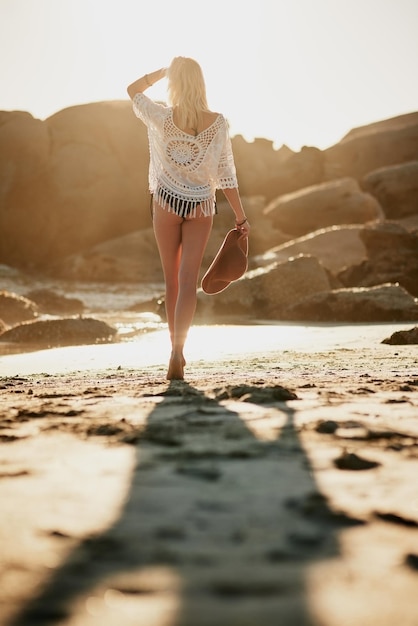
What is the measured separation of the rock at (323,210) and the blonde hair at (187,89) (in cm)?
2330

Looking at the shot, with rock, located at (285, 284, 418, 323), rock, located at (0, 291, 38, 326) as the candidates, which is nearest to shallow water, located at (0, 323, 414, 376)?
rock, located at (285, 284, 418, 323)

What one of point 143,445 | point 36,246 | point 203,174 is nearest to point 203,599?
point 143,445

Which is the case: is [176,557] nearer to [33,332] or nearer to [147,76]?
[147,76]

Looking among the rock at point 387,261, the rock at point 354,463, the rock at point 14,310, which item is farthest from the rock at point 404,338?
the rock at point 387,261

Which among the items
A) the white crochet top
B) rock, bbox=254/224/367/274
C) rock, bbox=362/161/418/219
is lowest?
the white crochet top

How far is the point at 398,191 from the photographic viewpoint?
94.5 feet

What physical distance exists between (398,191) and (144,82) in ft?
85.8

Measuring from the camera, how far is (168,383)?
3.33m

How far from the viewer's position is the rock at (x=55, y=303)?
13.2 meters

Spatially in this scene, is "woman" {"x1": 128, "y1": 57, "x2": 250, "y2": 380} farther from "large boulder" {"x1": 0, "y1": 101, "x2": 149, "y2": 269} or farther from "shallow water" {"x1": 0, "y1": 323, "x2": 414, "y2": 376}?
"large boulder" {"x1": 0, "y1": 101, "x2": 149, "y2": 269}

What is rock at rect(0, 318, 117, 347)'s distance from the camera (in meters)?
7.81

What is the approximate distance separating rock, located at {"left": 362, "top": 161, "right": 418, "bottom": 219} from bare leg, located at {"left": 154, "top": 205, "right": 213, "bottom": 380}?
26.1m

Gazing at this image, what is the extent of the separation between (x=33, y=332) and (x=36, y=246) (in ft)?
61.7

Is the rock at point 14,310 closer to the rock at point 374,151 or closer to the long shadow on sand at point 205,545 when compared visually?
the long shadow on sand at point 205,545
